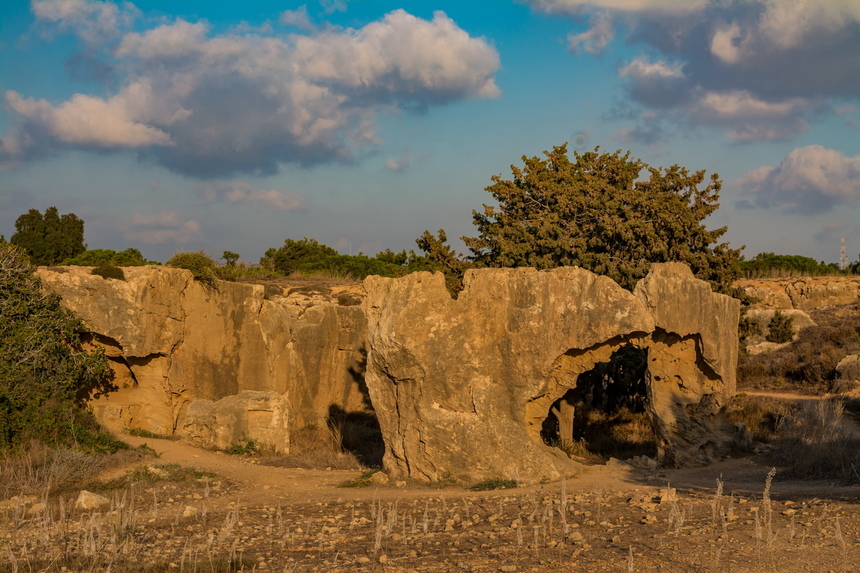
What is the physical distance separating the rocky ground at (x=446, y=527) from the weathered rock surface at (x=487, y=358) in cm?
64

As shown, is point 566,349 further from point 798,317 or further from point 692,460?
point 798,317

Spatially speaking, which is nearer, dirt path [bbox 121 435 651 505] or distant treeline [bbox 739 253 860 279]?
dirt path [bbox 121 435 651 505]

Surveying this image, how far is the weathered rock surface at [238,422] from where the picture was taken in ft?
55.0

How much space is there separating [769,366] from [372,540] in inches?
849

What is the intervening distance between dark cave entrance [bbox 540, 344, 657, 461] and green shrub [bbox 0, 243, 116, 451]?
8935mm

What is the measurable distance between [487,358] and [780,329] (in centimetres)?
2131

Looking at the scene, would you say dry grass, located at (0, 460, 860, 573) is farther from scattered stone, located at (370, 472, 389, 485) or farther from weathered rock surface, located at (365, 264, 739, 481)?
scattered stone, located at (370, 472, 389, 485)

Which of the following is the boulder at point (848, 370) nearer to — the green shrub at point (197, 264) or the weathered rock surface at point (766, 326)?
the weathered rock surface at point (766, 326)

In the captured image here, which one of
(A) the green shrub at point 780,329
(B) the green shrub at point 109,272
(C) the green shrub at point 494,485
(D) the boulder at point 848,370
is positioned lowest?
(C) the green shrub at point 494,485

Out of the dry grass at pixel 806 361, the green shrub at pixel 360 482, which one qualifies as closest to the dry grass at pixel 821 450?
the green shrub at pixel 360 482

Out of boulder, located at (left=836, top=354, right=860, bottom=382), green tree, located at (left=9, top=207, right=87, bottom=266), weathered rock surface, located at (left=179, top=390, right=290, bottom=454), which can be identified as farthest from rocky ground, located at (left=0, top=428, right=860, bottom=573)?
green tree, located at (left=9, top=207, right=87, bottom=266)

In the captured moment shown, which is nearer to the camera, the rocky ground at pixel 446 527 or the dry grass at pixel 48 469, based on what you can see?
the rocky ground at pixel 446 527

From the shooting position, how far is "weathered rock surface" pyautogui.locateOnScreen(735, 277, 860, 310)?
38656 millimetres

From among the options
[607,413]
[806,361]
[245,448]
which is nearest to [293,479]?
[245,448]
